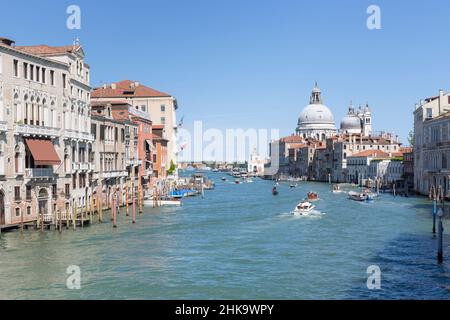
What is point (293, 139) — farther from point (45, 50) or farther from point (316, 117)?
point (45, 50)

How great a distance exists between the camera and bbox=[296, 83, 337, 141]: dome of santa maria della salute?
153 meters

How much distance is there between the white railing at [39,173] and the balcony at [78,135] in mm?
2383

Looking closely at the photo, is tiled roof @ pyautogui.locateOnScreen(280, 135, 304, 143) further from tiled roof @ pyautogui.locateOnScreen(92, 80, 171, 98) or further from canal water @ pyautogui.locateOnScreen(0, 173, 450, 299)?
canal water @ pyautogui.locateOnScreen(0, 173, 450, 299)

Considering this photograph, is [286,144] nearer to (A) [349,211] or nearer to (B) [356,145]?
(B) [356,145]

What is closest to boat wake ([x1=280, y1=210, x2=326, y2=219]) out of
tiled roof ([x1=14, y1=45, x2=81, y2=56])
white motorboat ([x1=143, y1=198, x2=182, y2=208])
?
white motorboat ([x1=143, y1=198, x2=182, y2=208])

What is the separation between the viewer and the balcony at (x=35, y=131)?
26016 millimetres

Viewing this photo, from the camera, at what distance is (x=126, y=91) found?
63969 mm

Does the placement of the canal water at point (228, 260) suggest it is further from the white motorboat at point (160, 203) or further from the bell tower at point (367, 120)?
the bell tower at point (367, 120)

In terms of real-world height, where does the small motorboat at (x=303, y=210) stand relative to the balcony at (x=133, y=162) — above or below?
below

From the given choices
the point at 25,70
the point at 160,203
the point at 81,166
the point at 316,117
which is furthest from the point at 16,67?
the point at 316,117

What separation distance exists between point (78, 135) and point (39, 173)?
4734 millimetres

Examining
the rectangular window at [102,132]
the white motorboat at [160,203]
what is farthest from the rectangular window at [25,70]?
the white motorboat at [160,203]
